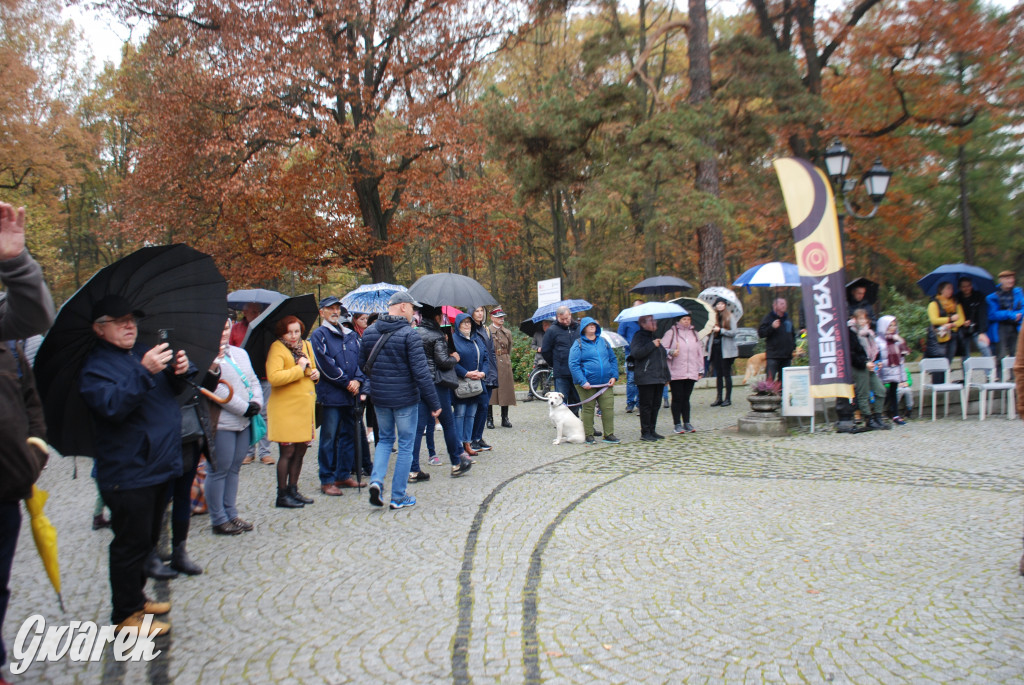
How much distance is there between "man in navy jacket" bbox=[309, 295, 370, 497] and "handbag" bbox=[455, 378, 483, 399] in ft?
4.85

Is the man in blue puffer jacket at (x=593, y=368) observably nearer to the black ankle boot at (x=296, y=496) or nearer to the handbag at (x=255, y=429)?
the black ankle boot at (x=296, y=496)

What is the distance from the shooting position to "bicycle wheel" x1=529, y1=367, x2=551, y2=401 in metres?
15.3

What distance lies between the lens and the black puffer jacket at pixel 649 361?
9648 millimetres

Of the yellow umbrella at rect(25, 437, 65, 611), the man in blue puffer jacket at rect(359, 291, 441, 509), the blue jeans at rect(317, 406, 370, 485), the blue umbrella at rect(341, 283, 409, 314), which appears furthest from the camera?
the blue umbrella at rect(341, 283, 409, 314)

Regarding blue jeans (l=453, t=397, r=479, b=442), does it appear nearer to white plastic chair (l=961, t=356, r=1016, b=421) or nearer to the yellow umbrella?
the yellow umbrella

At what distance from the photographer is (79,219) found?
3738 centimetres

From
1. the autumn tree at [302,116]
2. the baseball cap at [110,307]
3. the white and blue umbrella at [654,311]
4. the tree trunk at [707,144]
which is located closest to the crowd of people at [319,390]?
the baseball cap at [110,307]

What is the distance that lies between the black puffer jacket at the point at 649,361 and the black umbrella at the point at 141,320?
6.51 m

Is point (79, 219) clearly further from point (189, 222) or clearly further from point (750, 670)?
point (750, 670)

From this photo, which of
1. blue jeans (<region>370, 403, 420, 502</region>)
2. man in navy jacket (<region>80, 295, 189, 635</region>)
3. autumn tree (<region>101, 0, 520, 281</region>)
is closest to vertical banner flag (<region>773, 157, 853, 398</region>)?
blue jeans (<region>370, 403, 420, 502</region>)

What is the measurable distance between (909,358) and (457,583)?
16.4 metres

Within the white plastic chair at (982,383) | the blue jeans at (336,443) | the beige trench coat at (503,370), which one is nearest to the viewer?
the blue jeans at (336,443)

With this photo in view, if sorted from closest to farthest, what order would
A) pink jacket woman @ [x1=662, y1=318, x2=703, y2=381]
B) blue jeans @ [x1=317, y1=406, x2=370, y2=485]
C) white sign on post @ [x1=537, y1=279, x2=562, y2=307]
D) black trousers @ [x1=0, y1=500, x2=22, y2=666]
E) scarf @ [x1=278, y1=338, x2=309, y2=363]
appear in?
black trousers @ [x1=0, y1=500, x2=22, y2=666] → scarf @ [x1=278, y1=338, x2=309, y2=363] → blue jeans @ [x1=317, y1=406, x2=370, y2=485] → pink jacket woman @ [x1=662, y1=318, x2=703, y2=381] → white sign on post @ [x1=537, y1=279, x2=562, y2=307]

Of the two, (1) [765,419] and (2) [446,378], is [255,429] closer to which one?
(2) [446,378]
